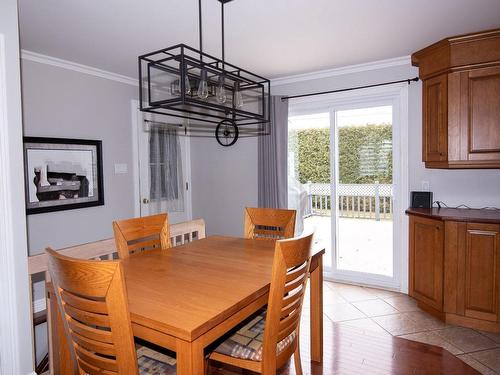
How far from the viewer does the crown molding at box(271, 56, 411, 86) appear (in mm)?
3502

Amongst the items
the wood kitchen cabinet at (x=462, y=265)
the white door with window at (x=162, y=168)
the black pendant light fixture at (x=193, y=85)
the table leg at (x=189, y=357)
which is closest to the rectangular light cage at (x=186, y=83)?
the black pendant light fixture at (x=193, y=85)

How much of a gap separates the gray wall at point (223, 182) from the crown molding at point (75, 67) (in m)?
1.30

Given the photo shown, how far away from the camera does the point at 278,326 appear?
59.1 inches

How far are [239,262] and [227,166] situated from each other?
9.35ft

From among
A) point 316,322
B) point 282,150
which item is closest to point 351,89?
point 282,150

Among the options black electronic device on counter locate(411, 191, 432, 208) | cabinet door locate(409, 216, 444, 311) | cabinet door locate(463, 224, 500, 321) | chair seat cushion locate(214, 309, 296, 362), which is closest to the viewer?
chair seat cushion locate(214, 309, 296, 362)

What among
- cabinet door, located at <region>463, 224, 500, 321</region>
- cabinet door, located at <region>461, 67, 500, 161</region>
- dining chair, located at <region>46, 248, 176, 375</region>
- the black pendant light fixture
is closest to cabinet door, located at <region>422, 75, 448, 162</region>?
cabinet door, located at <region>461, 67, 500, 161</region>

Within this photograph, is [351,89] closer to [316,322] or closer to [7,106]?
[316,322]

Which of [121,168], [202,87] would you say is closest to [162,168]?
[121,168]

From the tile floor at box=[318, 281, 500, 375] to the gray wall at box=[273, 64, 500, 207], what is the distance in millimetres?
1140

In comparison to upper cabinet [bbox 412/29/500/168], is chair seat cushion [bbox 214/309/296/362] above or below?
below

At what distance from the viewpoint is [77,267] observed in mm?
1161

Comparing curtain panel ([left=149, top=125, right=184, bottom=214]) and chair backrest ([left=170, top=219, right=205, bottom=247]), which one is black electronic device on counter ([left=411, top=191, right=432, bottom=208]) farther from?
curtain panel ([left=149, top=125, right=184, bottom=214])

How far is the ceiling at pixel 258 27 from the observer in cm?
233
